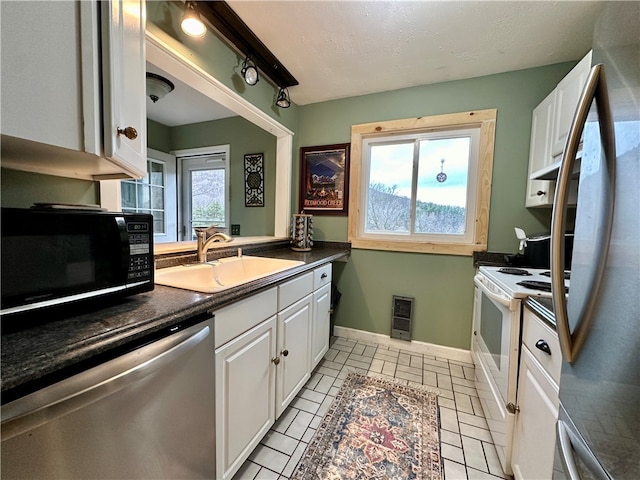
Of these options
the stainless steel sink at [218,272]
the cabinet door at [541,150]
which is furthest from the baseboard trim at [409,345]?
the cabinet door at [541,150]

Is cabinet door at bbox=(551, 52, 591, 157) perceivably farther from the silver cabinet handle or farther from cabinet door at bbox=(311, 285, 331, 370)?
the silver cabinet handle

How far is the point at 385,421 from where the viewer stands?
157 centimetres

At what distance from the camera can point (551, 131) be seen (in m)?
1.68

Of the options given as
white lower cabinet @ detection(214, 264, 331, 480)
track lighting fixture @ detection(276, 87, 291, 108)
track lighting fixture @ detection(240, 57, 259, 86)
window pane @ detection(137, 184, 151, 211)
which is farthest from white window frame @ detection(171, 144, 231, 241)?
white lower cabinet @ detection(214, 264, 331, 480)

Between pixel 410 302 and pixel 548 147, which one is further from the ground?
pixel 548 147

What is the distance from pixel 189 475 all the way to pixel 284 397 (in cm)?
67

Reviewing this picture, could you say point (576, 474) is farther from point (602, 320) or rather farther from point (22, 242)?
point (22, 242)

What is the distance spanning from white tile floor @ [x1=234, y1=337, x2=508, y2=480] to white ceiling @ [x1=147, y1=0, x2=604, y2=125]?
2418mm

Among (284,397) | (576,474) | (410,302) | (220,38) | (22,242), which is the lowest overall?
(284,397)

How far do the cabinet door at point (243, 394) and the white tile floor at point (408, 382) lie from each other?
0.45 feet

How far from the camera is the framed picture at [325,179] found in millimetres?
2600

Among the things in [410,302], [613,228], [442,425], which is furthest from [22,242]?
[410,302]

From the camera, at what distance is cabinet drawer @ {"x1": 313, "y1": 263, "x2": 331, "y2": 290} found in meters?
1.84

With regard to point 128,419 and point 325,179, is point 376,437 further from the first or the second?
point 325,179
